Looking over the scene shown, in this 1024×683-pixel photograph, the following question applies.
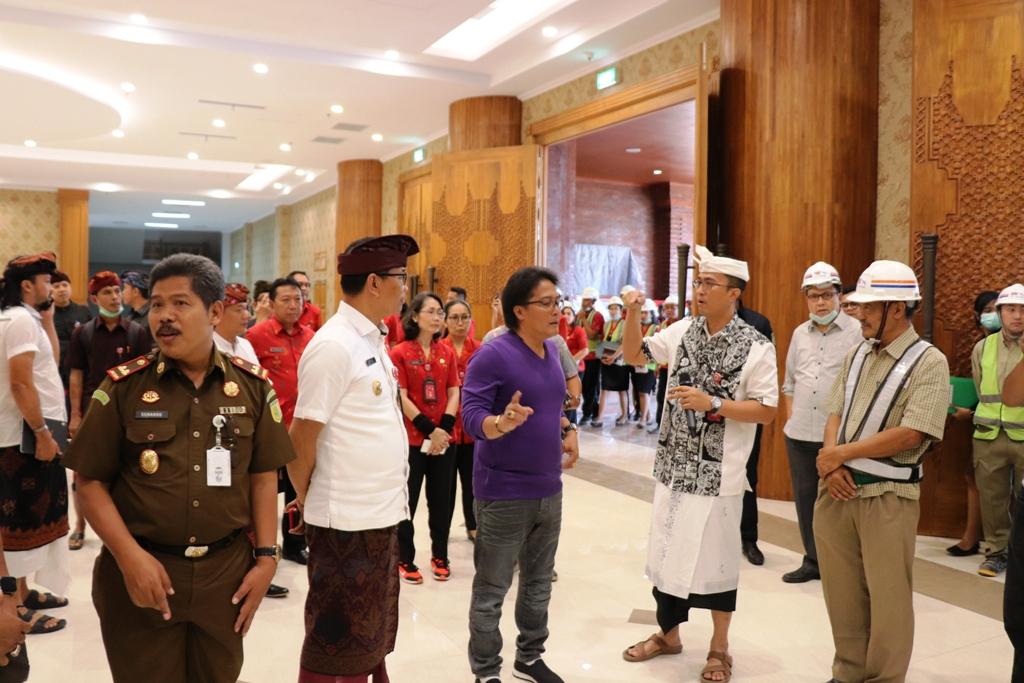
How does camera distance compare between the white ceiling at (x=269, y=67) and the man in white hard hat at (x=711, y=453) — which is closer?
the man in white hard hat at (x=711, y=453)

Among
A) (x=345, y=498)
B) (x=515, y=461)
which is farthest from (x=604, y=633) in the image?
(x=345, y=498)

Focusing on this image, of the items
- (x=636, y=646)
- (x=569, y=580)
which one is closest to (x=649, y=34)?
(x=569, y=580)

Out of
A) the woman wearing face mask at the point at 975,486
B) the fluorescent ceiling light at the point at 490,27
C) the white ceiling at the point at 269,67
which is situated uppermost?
the fluorescent ceiling light at the point at 490,27

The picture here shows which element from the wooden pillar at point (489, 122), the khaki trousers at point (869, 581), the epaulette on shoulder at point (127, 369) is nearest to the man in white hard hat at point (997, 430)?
the khaki trousers at point (869, 581)

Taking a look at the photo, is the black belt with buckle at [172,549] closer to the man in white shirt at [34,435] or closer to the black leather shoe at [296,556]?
the man in white shirt at [34,435]

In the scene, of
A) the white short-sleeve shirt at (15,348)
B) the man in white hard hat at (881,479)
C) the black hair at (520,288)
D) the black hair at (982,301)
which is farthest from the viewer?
the black hair at (982,301)

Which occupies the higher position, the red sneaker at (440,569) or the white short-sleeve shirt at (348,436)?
the white short-sleeve shirt at (348,436)

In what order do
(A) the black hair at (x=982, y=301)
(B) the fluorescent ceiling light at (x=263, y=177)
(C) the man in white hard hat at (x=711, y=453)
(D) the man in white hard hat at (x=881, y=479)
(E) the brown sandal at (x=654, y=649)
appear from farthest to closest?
(B) the fluorescent ceiling light at (x=263, y=177)
(A) the black hair at (x=982, y=301)
(E) the brown sandal at (x=654, y=649)
(C) the man in white hard hat at (x=711, y=453)
(D) the man in white hard hat at (x=881, y=479)

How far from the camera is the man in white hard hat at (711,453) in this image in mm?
3033

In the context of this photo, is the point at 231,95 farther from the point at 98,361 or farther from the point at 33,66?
the point at 98,361

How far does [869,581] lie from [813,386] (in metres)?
1.70

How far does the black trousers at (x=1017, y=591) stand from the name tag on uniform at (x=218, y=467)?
2.25 metres

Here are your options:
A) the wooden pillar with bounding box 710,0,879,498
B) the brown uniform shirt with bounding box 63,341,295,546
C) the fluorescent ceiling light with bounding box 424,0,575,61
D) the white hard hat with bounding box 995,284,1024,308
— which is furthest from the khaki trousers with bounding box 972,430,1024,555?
the fluorescent ceiling light with bounding box 424,0,575,61

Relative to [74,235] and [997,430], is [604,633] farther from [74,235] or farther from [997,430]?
[74,235]
